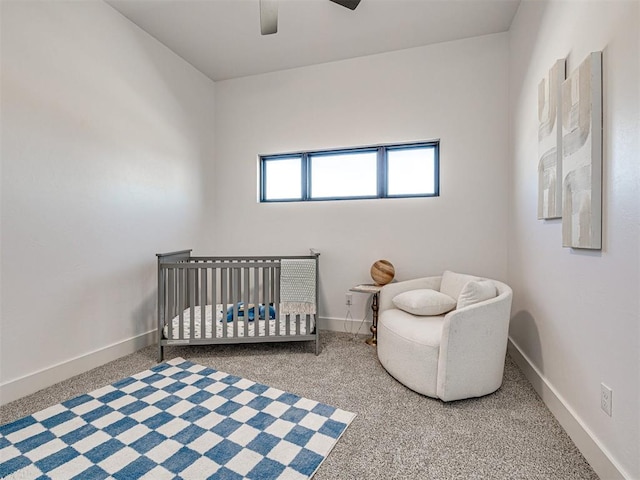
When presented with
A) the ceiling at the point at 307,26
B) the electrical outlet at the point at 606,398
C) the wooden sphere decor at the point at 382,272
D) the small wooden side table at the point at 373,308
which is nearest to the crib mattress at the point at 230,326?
the small wooden side table at the point at 373,308

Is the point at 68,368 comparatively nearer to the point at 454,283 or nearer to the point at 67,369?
the point at 67,369

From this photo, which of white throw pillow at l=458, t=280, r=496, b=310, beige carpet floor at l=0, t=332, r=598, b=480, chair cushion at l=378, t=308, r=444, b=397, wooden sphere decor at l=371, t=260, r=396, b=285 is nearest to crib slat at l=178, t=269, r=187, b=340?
beige carpet floor at l=0, t=332, r=598, b=480

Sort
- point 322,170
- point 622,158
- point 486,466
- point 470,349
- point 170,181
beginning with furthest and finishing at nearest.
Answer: point 322,170, point 170,181, point 470,349, point 486,466, point 622,158

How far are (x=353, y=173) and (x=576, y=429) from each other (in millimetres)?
2700

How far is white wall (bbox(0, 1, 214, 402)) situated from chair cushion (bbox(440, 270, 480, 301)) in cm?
266

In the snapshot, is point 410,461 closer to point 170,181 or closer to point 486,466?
point 486,466

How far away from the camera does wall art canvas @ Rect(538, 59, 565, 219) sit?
68.2 inches

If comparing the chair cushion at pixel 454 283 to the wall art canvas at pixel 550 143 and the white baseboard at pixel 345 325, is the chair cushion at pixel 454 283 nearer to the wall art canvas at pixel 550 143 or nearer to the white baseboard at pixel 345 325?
the wall art canvas at pixel 550 143

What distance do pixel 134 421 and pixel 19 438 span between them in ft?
1.63

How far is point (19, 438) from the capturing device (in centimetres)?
155

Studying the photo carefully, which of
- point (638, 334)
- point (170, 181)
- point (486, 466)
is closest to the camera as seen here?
point (638, 334)

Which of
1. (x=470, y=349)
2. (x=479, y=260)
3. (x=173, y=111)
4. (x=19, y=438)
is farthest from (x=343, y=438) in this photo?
(x=173, y=111)

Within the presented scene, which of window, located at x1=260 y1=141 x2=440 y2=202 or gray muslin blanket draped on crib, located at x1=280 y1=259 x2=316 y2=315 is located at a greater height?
window, located at x1=260 y1=141 x2=440 y2=202

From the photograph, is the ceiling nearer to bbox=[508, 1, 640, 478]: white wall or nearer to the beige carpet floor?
bbox=[508, 1, 640, 478]: white wall
